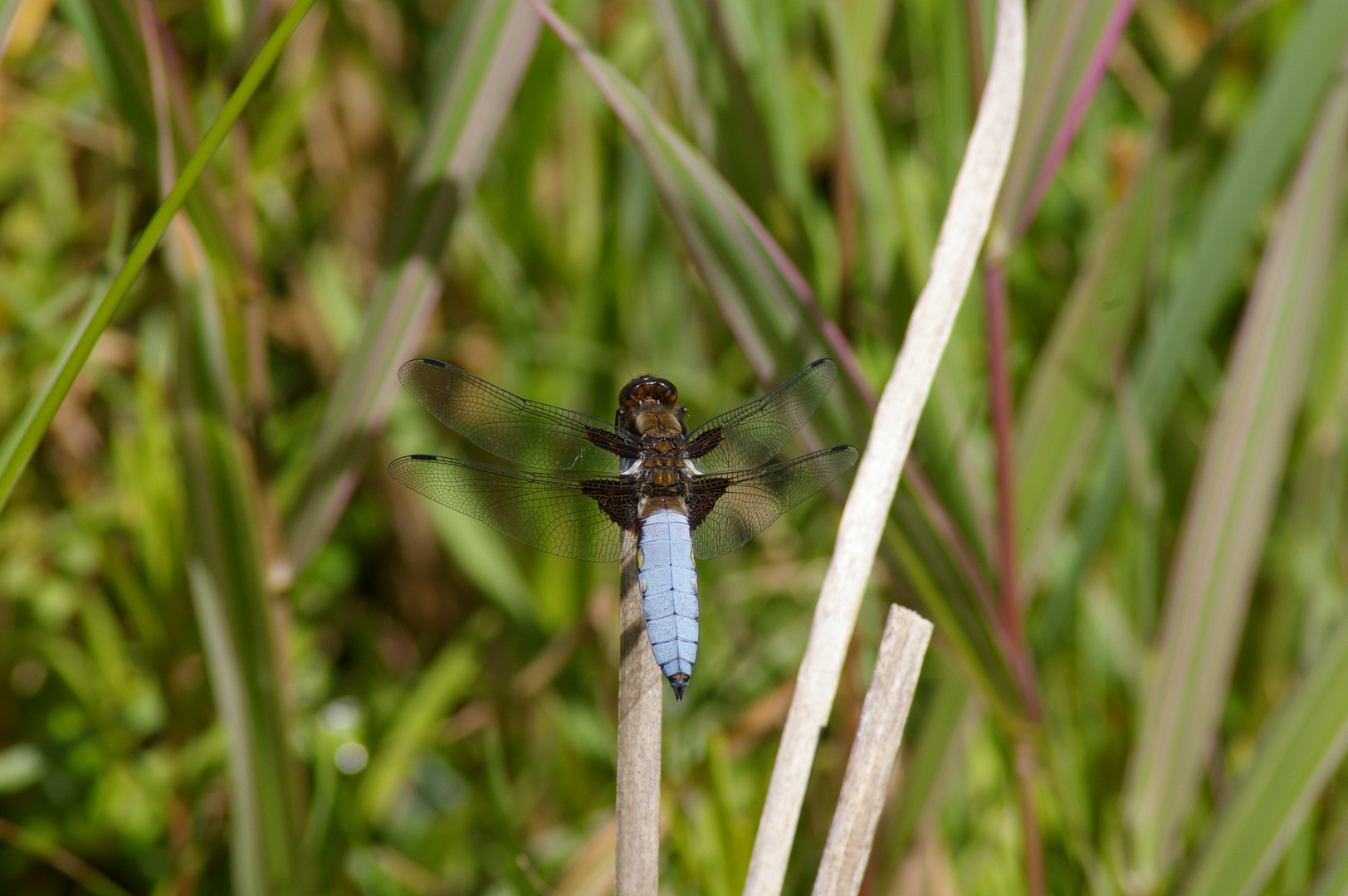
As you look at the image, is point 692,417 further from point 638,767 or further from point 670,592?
point 638,767

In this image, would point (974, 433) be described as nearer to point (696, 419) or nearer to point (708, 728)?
point (696, 419)

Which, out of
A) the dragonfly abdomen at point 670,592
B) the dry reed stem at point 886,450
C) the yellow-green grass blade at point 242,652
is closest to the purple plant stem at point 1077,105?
the dry reed stem at point 886,450

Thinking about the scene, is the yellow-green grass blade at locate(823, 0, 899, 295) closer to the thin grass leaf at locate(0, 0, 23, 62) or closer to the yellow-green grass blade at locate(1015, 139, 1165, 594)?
the yellow-green grass blade at locate(1015, 139, 1165, 594)

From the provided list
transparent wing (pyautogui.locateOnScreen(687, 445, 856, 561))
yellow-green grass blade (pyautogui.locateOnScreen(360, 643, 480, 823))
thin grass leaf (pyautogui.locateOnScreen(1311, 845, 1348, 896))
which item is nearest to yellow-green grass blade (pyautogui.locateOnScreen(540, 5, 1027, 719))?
transparent wing (pyautogui.locateOnScreen(687, 445, 856, 561))

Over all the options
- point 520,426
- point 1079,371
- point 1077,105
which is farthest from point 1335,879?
point 520,426

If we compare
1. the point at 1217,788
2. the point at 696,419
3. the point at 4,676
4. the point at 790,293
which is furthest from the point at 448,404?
the point at 1217,788

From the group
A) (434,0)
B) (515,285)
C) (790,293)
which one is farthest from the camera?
(434,0)
